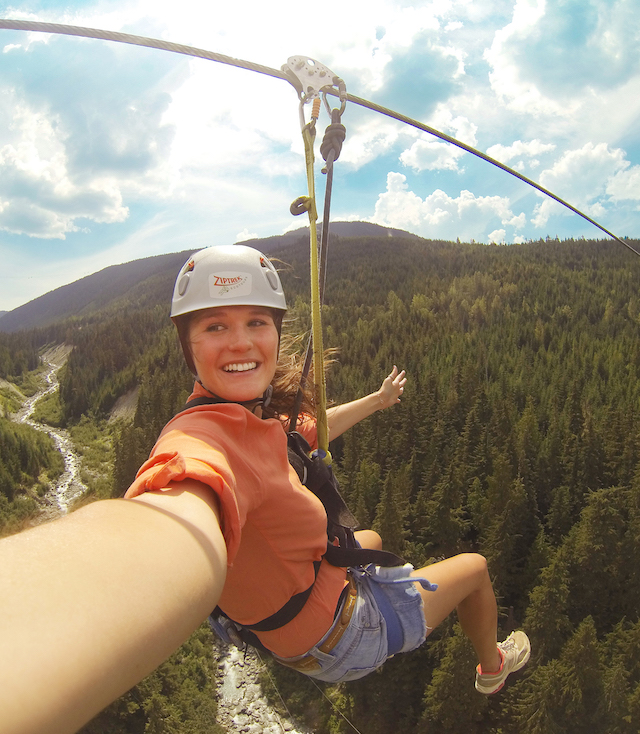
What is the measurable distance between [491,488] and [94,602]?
119 feet

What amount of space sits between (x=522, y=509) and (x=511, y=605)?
6.31 m

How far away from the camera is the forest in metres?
23.4

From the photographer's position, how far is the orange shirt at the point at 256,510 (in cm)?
146

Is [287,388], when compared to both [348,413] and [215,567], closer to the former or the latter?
[348,413]

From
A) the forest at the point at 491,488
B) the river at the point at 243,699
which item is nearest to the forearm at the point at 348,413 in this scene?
the forest at the point at 491,488

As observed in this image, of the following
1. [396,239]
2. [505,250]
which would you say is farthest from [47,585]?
[396,239]

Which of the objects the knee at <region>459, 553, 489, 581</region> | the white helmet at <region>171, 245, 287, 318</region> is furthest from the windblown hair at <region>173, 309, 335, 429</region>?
the knee at <region>459, 553, 489, 581</region>

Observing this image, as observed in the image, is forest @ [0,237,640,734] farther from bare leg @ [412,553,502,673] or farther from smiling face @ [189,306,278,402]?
bare leg @ [412,553,502,673]

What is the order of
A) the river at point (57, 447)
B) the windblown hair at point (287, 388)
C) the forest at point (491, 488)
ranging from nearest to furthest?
the windblown hair at point (287, 388)
the forest at point (491, 488)
the river at point (57, 447)

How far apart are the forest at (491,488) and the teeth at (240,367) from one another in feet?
2.74

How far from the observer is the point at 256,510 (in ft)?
6.79

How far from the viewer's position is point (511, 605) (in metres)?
31.1

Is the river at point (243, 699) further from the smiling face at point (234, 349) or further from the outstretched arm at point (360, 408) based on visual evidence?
the smiling face at point (234, 349)

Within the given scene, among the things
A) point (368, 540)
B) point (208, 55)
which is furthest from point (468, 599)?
point (208, 55)
